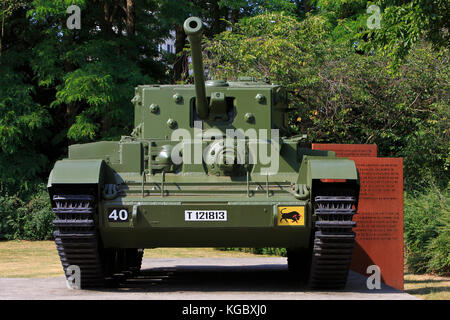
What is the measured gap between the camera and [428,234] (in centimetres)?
1441

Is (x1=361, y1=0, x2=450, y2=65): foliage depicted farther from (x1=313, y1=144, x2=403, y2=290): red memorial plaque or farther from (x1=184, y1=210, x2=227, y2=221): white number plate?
(x1=184, y1=210, x2=227, y2=221): white number plate

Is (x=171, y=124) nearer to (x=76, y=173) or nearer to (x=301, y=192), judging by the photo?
(x=76, y=173)

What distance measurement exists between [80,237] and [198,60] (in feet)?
8.84

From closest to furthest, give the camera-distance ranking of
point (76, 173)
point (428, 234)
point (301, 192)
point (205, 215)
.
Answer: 1. point (76, 173)
2. point (205, 215)
3. point (301, 192)
4. point (428, 234)

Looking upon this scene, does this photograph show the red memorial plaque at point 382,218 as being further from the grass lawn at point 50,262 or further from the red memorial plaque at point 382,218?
the grass lawn at point 50,262

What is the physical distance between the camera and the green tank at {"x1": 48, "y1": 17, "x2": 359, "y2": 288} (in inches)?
359

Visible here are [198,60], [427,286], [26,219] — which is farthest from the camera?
[26,219]

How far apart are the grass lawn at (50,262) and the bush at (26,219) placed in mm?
583

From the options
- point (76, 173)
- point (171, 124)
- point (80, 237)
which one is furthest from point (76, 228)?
point (171, 124)

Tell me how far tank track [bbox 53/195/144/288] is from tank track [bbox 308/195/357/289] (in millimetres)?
2641

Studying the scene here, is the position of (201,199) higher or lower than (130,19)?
lower

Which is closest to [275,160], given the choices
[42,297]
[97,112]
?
[42,297]

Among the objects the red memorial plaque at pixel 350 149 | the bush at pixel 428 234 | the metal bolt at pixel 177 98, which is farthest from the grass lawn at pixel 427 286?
the metal bolt at pixel 177 98

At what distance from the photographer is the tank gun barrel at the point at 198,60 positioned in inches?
366
